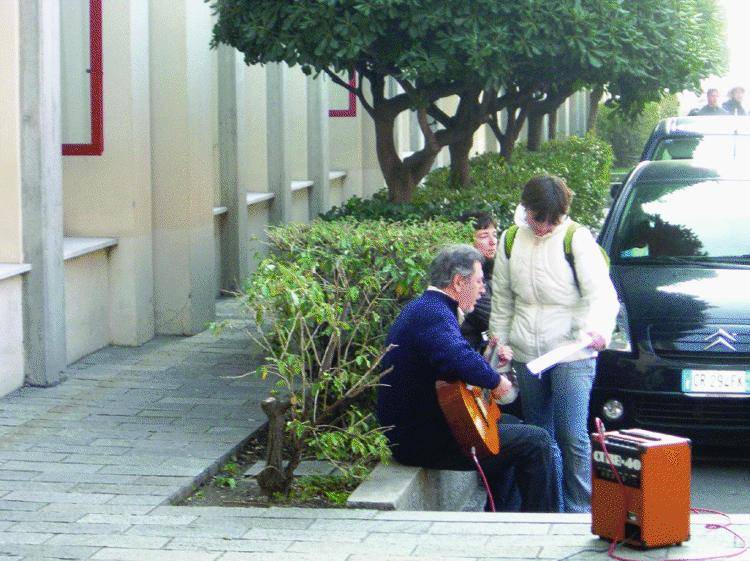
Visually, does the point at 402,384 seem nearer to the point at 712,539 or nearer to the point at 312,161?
the point at 712,539

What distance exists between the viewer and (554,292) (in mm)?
7020

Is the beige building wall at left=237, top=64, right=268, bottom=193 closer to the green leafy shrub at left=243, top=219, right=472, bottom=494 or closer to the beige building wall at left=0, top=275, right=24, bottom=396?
the beige building wall at left=0, top=275, right=24, bottom=396

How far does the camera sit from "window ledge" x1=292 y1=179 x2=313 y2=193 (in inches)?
660

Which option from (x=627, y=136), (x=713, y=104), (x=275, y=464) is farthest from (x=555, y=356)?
(x=627, y=136)

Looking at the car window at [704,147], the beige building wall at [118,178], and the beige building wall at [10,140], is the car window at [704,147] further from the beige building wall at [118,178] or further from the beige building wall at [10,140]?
the beige building wall at [10,140]

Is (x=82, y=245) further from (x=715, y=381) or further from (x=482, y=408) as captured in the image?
(x=715, y=381)

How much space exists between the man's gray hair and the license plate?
6.56ft

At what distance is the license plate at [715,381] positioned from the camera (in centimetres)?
796

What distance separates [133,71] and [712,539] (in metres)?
6.56

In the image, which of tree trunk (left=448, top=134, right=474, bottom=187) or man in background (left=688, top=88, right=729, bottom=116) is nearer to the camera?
tree trunk (left=448, top=134, right=474, bottom=187)

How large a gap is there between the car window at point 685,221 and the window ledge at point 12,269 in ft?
12.6

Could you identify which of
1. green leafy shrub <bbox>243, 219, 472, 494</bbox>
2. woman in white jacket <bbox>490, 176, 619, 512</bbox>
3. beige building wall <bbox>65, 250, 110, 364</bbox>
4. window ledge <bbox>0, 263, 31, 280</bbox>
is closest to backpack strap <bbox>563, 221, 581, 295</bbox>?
woman in white jacket <bbox>490, 176, 619, 512</bbox>

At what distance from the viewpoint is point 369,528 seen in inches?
237

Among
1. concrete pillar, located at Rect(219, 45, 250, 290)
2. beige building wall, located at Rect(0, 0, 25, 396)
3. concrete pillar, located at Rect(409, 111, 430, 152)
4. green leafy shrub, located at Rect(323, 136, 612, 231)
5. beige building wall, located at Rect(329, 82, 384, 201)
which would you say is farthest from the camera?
concrete pillar, located at Rect(409, 111, 430, 152)
